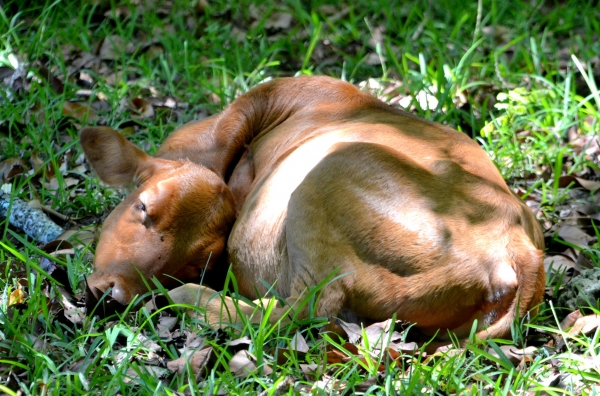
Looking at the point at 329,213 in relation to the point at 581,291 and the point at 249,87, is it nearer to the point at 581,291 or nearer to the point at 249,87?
the point at 581,291

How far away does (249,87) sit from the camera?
5867 millimetres

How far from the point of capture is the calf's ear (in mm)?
4238

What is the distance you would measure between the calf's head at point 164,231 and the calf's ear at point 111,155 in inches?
5.2

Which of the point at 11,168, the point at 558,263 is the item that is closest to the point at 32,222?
the point at 11,168

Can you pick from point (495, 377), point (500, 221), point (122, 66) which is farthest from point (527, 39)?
point (495, 377)

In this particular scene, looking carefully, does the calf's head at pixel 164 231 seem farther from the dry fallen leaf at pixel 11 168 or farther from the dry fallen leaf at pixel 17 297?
the dry fallen leaf at pixel 11 168

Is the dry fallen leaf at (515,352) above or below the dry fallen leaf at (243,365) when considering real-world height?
below

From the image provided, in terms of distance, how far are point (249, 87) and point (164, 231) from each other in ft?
7.46

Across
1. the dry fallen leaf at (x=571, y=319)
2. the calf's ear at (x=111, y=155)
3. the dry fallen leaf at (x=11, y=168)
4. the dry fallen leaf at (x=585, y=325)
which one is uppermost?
the calf's ear at (x=111, y=155)

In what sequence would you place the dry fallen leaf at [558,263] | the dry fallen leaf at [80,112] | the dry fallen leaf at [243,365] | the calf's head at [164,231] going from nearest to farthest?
the dry fallen leaf at [243,365], the calf's head at [164,231], the dry fallen leaf at [558,263], the dry fallen leaf at [80,112]

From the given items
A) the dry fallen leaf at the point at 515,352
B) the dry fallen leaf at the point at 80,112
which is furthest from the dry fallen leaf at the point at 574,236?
the dry fallen leaf at the point at 80,112

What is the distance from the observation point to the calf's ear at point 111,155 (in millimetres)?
4238

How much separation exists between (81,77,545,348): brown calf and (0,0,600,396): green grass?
0.69 ft

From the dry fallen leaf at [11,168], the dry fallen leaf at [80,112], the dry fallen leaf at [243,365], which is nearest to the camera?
the dry fallen leaf at [243,365]
